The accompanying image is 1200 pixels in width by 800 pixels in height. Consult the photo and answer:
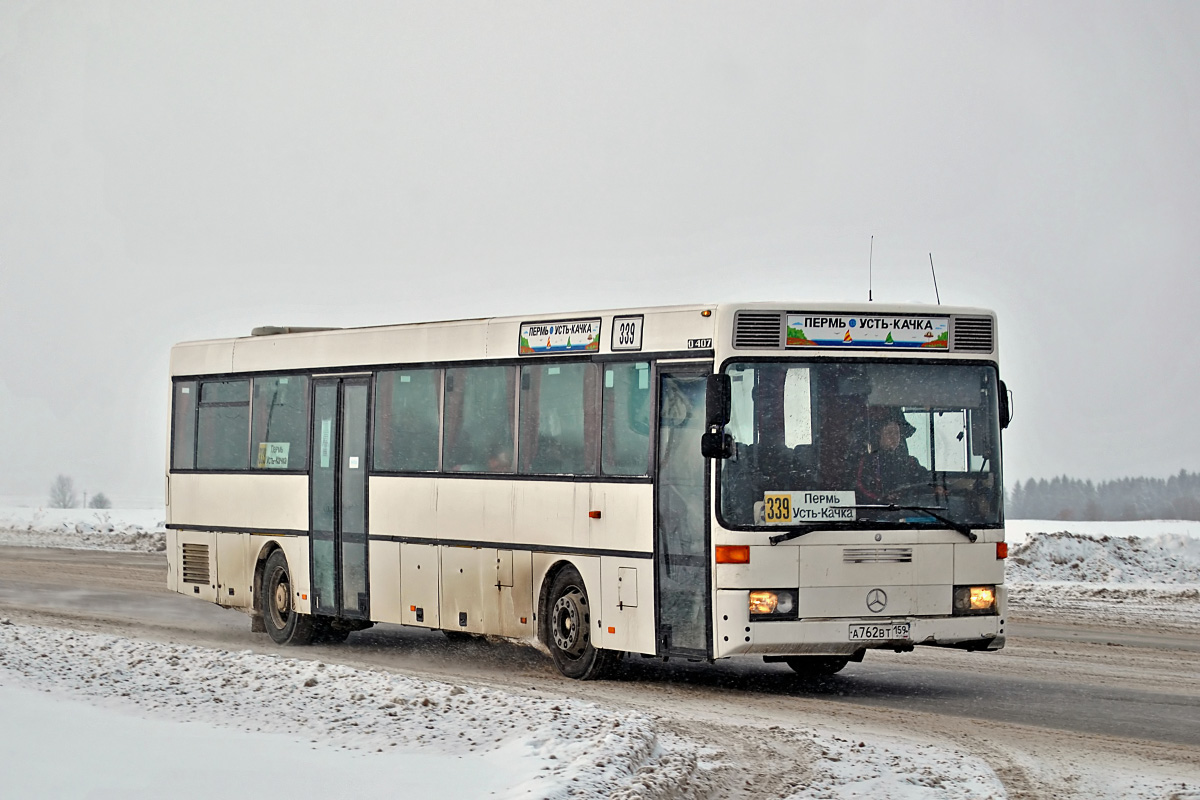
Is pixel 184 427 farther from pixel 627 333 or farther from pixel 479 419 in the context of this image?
pixel 627 333

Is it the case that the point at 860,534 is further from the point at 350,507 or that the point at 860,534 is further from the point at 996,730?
the point at 350,507

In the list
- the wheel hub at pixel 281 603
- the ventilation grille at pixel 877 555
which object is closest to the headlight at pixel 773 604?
the ventilation grille at pixel 877 555

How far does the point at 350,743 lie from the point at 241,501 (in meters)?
9.50

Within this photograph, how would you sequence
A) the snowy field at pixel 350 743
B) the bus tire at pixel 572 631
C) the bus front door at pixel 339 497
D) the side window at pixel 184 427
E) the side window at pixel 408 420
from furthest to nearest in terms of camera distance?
the side window at pixel 184 427 < the bus front door at pixel 339 497 < the side window at pixel 408 420 < the bus tire at pixel 572 631 < the snowy field at pixel 350 743

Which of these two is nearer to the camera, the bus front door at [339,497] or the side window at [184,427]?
the bus front door at [339,497]

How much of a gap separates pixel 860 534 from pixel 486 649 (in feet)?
19.6

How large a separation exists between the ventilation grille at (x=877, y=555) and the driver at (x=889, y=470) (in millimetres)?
389

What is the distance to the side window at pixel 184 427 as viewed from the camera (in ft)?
66.2

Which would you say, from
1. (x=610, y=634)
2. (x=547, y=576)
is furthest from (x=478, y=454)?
(x=610, y=634)

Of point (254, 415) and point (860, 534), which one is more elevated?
point (254, 415)

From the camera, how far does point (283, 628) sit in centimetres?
1850

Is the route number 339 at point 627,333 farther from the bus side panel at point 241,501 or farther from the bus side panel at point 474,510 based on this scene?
the bus side panel at point 241,501

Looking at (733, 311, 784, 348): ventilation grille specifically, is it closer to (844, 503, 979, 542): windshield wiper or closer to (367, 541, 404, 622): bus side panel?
(844, 503, 979, 542): windshield wiper

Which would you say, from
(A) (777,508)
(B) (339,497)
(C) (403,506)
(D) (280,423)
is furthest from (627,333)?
(D) (280,423)
